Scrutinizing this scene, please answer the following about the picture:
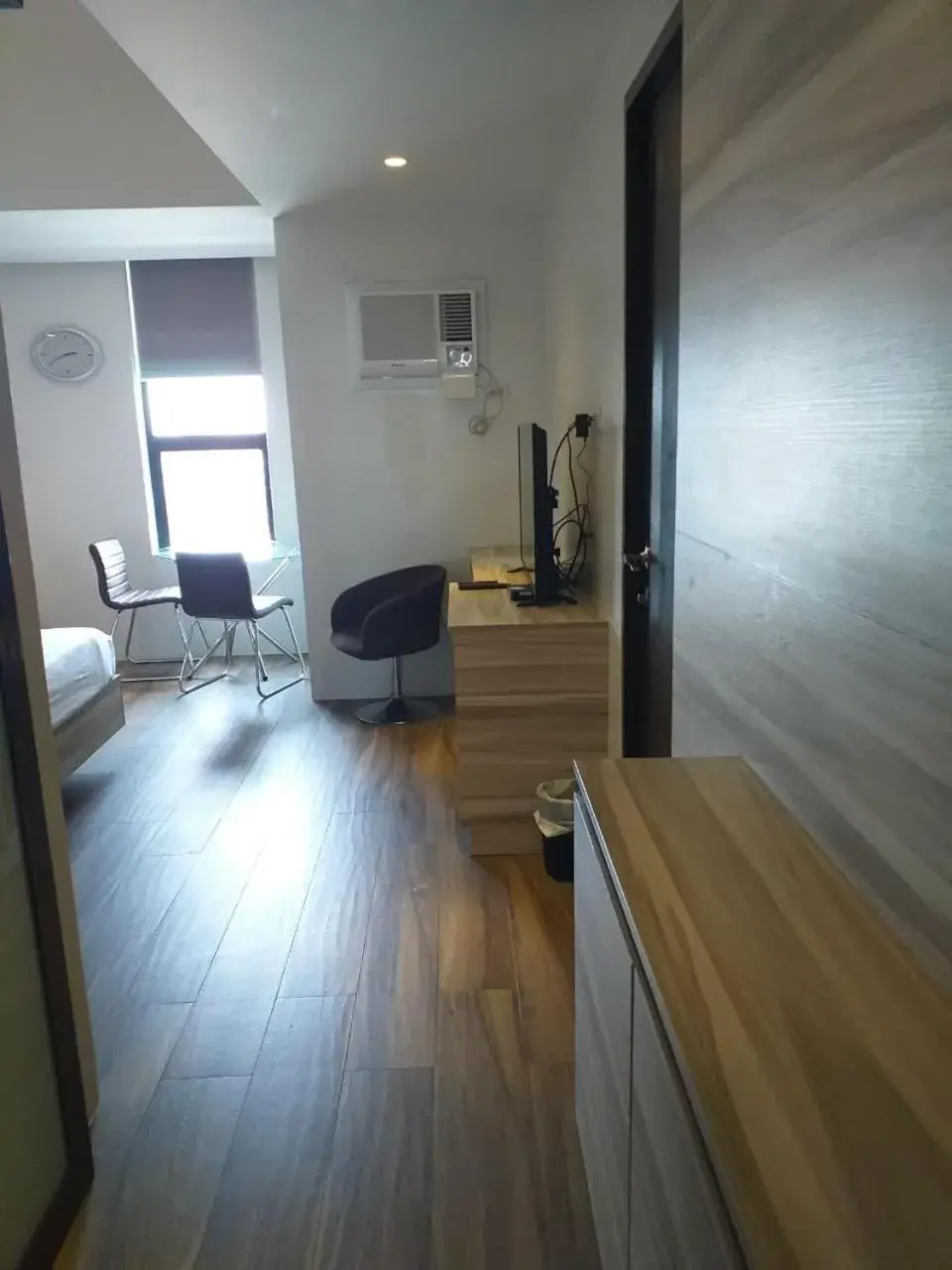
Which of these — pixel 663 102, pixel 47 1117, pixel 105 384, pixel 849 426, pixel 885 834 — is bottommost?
pixel 47 1117

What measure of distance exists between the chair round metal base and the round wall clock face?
2.85 metres

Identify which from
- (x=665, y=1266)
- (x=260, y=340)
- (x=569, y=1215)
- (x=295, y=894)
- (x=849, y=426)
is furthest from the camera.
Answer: (x=260, y=340)

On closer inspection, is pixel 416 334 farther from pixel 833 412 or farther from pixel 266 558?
pixel 833 412

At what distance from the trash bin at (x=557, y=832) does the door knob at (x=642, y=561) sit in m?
0.73

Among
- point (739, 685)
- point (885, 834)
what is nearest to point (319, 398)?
point (739, 685)

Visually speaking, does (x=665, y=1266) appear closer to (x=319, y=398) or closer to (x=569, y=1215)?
(x=569, y=1215)

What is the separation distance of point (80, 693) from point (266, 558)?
1.98m

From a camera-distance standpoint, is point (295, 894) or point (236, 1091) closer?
point (236, 1091)

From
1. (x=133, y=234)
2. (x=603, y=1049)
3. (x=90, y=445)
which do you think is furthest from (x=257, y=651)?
(x=603, y=1049)

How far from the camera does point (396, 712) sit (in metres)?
4.86

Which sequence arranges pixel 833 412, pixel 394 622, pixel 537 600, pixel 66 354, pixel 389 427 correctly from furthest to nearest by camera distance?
pixel 66 354 < pixel 389 427 < pixel 394 622 < pixel 537 600 < pixel 833 412

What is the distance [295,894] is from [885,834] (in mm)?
2296

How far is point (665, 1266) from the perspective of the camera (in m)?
1.00

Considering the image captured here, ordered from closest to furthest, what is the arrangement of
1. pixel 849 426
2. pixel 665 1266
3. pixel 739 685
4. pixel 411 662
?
pixel 665 1266
pixel 849 426
pixel 739 685
pixel 411 662
